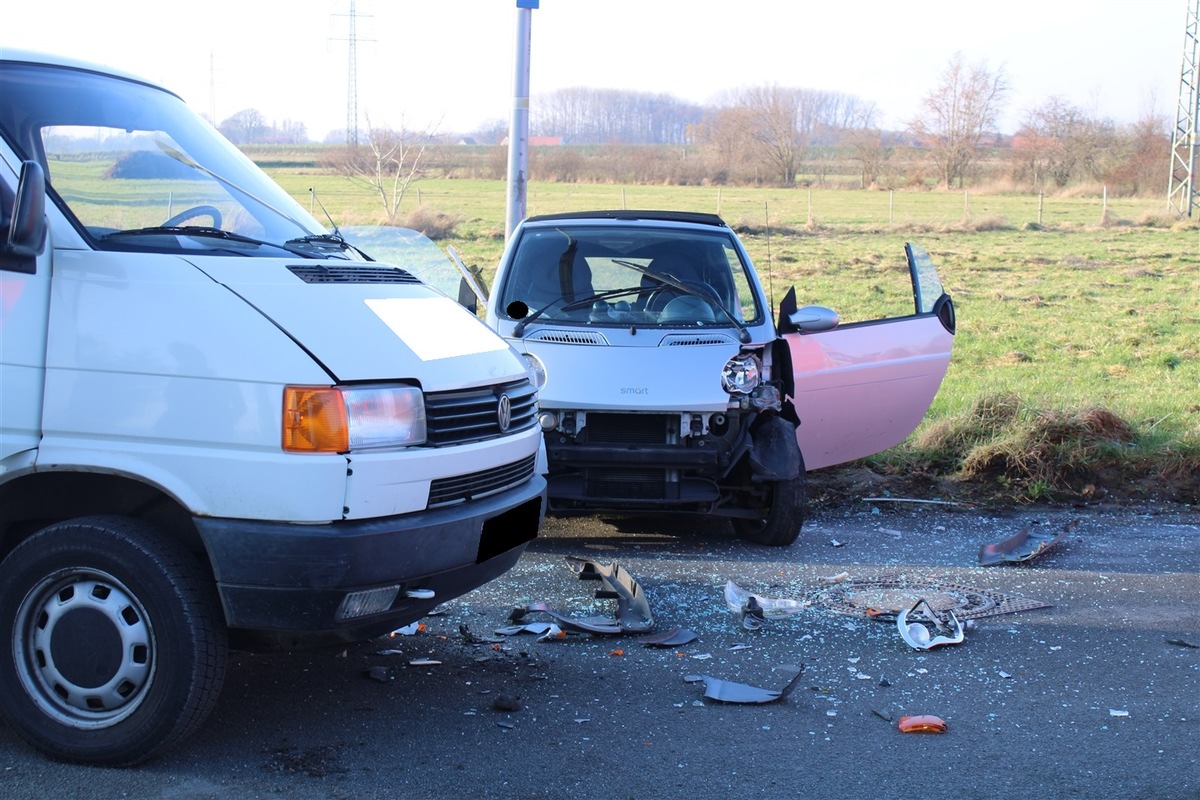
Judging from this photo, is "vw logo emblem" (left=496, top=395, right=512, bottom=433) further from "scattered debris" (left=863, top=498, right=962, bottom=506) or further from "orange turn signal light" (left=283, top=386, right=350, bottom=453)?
"scattered debris" (left=863, top=498, right=962, bottom=506)

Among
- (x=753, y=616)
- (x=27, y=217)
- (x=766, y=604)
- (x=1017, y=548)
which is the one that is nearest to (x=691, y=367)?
(x=766, y=604)

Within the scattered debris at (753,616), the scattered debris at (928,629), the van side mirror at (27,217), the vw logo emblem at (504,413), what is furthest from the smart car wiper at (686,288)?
the van side mirror at (27,217)

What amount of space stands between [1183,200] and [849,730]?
143 feet

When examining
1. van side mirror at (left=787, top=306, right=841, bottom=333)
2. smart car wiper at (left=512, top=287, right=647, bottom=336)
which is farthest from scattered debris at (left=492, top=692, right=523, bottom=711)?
van side mirror at (left=787, top=306, right=841, bottom=333)

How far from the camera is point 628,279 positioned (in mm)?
7535

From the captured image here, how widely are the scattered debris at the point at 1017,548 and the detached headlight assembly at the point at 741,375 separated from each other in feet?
5.15

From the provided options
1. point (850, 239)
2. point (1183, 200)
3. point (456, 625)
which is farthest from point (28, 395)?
point (1183, 200)

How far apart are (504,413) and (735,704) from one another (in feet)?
4.55

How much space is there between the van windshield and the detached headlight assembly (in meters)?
2.69

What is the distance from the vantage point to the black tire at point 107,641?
375 centimetres

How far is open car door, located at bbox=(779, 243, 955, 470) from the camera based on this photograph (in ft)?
24.2

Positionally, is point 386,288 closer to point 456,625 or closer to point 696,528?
point 456,625

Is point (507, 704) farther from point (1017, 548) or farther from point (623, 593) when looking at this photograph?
point (1017, 548)

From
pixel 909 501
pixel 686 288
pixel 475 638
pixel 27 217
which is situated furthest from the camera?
pixel 909 501
